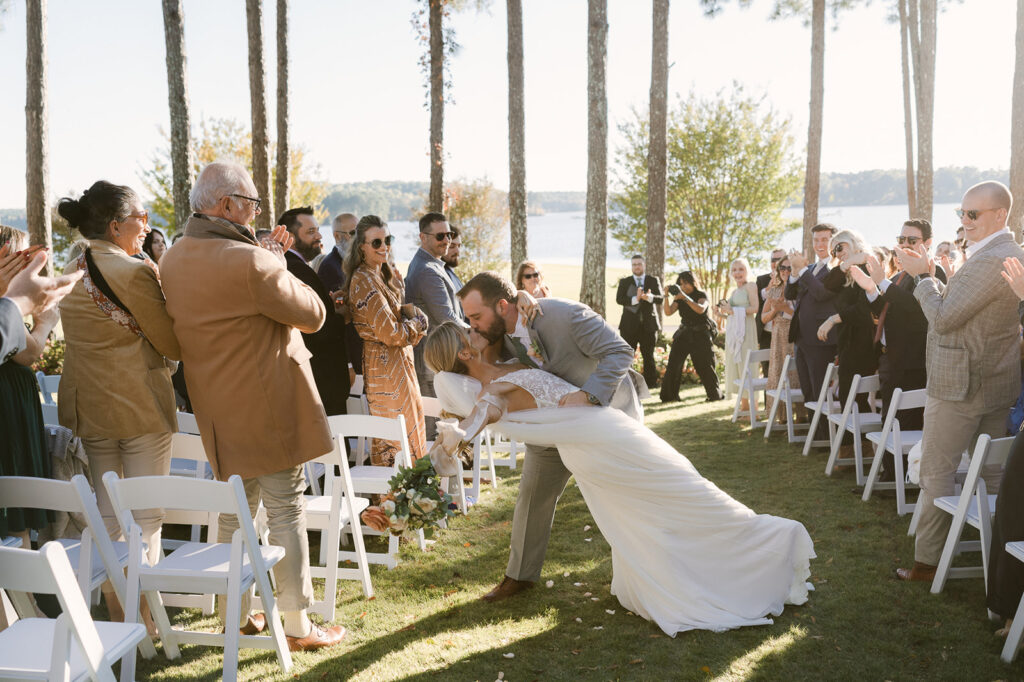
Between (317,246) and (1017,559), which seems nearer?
(1017,559)

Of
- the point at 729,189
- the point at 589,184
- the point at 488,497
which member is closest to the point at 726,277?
the point at 729,189

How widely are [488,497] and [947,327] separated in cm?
374

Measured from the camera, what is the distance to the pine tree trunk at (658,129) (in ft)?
42.1

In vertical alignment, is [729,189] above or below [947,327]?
above

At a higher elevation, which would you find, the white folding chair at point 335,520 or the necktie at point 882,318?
the necktie at point 882,318

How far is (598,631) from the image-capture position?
3.98 m

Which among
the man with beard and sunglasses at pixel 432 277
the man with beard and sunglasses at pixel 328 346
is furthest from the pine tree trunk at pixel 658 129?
the man with beard and sunglasses at pixel 328 346

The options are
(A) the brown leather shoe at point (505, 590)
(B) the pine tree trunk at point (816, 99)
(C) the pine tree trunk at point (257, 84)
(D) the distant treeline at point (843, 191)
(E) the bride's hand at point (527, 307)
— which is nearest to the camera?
(E) the bride's hand at point (527, 307)

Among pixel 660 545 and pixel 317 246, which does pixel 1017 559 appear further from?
pixel 317 246

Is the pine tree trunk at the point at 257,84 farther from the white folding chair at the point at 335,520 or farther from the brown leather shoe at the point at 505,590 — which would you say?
the brown leather shoe at the point at 505,590

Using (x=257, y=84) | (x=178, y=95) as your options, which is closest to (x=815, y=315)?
(x=178, y=95)

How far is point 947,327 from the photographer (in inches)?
171

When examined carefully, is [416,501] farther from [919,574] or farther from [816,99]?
[816,99]

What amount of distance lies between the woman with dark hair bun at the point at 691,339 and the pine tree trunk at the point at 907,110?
38.3ft
